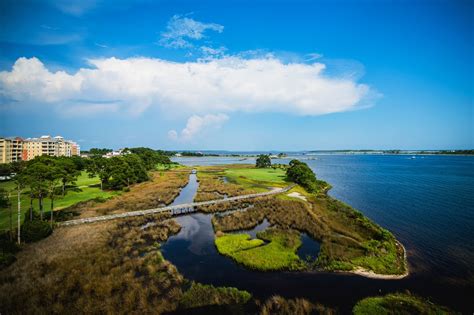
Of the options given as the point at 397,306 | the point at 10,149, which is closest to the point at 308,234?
the point at 397,306

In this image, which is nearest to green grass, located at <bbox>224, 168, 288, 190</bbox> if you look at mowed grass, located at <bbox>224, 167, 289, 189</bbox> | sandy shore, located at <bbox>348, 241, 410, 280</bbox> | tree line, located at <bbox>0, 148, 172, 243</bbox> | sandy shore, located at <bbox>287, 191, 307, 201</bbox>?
mowed grass, located at <bbox>224, 167, 289, 189</bbox>

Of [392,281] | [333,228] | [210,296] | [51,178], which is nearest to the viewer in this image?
[210,296]

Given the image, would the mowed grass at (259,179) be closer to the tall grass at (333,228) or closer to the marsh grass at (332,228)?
the marsh grass at (332,228)

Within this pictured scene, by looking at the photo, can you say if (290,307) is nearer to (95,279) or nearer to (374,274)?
(374,274)

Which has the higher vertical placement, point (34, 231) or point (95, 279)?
point (34, 231)

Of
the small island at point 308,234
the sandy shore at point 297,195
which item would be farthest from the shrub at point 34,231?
the sandy shore at point 297,195

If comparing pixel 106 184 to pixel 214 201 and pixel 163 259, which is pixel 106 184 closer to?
pixel 214 201

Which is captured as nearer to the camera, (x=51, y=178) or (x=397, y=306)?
(x=397, y=306)
